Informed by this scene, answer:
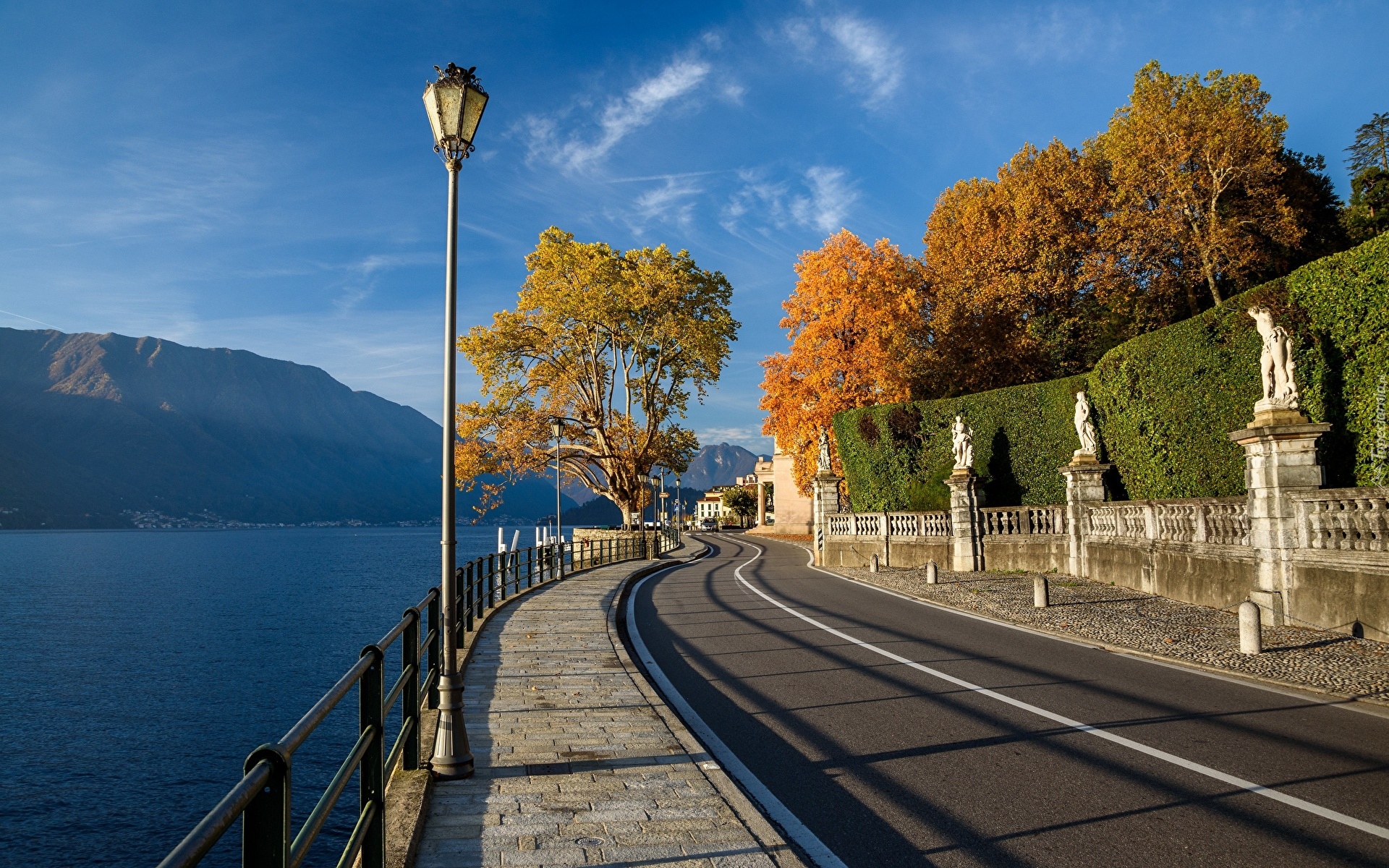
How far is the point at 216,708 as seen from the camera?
20.6m

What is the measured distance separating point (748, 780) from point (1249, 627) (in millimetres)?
8245

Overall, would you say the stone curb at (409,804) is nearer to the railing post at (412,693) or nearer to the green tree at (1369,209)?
the railing post at (412,693)

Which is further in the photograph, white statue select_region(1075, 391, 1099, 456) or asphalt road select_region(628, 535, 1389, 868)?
white statue select_region(1075, 391, 1099, 456)

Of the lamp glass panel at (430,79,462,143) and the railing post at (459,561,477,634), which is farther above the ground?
the lamp glass panel at (430,79,462,143)

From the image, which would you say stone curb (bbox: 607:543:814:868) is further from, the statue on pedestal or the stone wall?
the statue on pedestal

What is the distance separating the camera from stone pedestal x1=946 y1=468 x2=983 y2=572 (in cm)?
2644

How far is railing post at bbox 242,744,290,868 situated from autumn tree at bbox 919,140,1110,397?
112 ft

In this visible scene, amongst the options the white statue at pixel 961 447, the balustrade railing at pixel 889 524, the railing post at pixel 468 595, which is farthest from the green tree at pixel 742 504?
the railing post at pixel 468 595

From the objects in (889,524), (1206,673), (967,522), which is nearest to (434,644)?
(1206,673)

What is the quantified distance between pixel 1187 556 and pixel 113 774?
20398 mm

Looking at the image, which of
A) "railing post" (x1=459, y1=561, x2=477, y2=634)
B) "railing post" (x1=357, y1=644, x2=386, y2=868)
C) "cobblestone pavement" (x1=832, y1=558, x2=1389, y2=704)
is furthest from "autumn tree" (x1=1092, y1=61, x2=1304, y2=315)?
"railing post" (x1=357, y1=644, x2=386, y2=868)

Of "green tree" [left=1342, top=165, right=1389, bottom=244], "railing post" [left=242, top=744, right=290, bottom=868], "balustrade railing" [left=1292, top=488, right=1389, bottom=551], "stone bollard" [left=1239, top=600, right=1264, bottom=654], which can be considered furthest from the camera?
"green tree" [left=1342, top=165, right=1389, bottom=244]

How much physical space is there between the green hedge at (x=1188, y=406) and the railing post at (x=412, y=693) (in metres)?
15.5

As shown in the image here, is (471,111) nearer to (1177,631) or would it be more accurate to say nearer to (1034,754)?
(1034,754)
